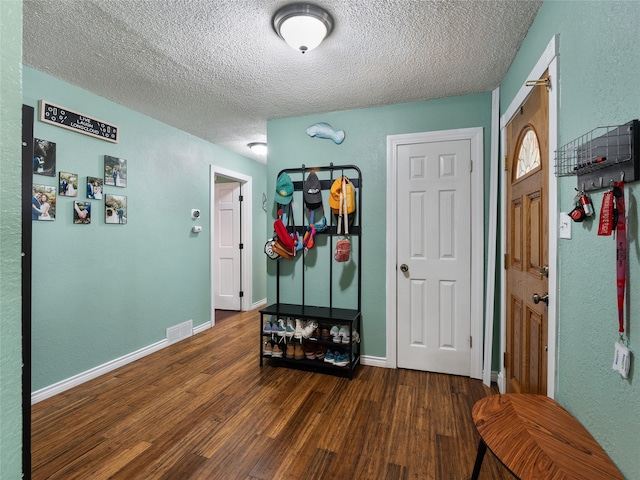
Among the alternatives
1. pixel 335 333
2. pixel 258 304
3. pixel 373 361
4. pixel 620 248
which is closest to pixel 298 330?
pixel 335 333

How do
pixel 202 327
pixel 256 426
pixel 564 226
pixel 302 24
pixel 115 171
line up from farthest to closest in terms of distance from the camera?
pixel 202 327
pixel 115 171
pixel 256 426
pixel 302 24
pixel 564 226

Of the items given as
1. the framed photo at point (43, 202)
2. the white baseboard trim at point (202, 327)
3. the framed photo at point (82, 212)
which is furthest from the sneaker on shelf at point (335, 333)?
the framed photo at point (43, 202)

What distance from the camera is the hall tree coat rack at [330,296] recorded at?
280 centimetres

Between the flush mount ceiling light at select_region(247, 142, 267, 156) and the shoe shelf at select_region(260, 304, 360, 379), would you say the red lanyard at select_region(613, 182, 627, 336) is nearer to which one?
the shoe shelf at select_region(260, 304, 360, 379)

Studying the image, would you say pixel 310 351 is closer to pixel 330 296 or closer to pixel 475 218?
pixel 330 296

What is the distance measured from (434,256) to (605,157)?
1857mm

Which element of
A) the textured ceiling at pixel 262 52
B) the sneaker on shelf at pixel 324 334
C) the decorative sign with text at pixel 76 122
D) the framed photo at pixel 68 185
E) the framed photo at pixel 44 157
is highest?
the textured ceiling at pixel 262 52

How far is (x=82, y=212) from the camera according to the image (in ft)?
8.57

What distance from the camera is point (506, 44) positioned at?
78.3 inches

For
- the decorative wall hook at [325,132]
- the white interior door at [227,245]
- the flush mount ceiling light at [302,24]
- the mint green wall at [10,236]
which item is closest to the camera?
the mint green wall at [10,236]

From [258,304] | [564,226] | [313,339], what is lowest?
[258,304]

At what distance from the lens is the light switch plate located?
1299 millimetres

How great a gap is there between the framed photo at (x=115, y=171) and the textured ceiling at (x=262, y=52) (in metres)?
0.54

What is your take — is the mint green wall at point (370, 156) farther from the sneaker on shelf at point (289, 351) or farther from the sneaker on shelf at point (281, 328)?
the sneaker on shelf at point (289, 351)
